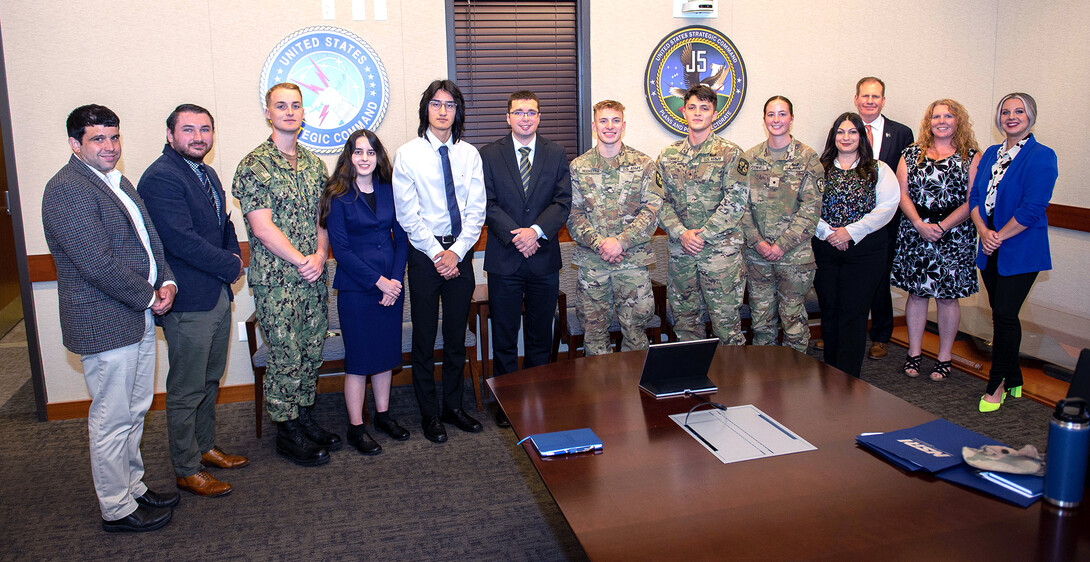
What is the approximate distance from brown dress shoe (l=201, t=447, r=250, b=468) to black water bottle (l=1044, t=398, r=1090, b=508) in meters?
3.29

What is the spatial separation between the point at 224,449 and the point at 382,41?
2532 mm

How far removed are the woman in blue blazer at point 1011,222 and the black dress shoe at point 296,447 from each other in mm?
3593

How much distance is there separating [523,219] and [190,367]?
1700 millimetres

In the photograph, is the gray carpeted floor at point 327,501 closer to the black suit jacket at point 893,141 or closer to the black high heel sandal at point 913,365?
the black high heel sandal at point 913,365

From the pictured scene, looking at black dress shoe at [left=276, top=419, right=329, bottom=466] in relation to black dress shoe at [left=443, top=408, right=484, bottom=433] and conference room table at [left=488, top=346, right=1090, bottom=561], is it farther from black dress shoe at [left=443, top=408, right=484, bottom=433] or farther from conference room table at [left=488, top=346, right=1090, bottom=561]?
conference room table at [left=488, top=346, right=1090, bottom=561]

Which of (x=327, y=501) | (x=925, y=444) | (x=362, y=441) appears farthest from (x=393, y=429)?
(x=925, y=444)

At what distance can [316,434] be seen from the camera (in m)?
3.73

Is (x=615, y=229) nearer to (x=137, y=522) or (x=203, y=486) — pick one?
(x=203, y=486)

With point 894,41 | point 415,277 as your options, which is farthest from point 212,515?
point 894,41

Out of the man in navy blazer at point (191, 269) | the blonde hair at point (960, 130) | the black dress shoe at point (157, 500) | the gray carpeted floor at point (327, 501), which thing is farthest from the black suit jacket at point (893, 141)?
the black dress shoe at point (157, 500)

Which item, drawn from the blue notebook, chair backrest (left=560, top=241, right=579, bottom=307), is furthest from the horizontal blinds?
the blue notebook

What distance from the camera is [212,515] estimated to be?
309 cm

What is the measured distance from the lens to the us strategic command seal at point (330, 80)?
4359 millimetres

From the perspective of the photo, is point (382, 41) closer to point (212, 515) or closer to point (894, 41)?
point (212, 515)
